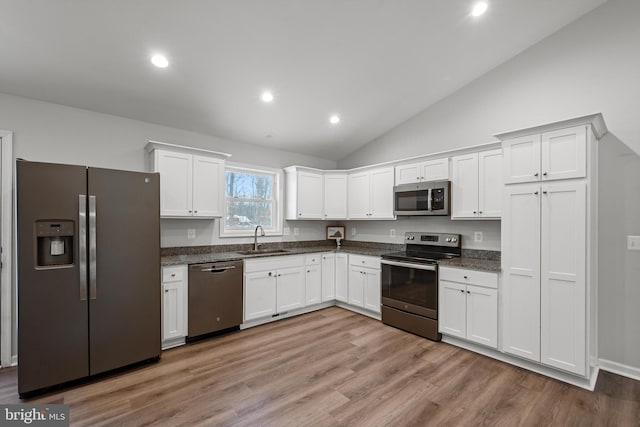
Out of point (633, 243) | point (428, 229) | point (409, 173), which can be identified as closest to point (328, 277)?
point (428, 229)

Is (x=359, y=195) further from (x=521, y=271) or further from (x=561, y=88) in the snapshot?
(x=561, y=88)

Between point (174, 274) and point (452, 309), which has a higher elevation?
point (174, 274)

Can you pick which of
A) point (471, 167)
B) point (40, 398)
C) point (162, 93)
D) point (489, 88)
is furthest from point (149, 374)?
point (489, 88)

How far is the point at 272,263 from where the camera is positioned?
380cm

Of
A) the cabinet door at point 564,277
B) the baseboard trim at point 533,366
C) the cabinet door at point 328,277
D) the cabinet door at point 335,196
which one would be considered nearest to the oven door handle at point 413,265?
the baseboard trim at point 533,366

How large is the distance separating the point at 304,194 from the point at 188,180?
1775 millimetres

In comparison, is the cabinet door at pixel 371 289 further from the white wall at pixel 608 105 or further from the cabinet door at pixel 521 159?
the white wall at pixel 608 105

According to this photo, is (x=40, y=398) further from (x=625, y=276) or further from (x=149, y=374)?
(x=625, y=276)

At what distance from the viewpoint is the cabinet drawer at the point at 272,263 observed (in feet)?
11.8

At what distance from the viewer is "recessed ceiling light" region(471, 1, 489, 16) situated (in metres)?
2.51

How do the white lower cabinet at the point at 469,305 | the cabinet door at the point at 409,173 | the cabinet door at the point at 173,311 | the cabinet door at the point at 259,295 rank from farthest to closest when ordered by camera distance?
the cabinet door at the point at 409,173 → the cabinet door at the point at 259,295 → the cabinet door at the point at 173,311 → the white lower cabinet at the point at 469,305

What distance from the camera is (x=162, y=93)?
3.00 meters

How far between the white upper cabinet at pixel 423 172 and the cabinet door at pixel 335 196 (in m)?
1.02

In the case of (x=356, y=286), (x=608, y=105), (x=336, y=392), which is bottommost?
(x=336, y=392)
